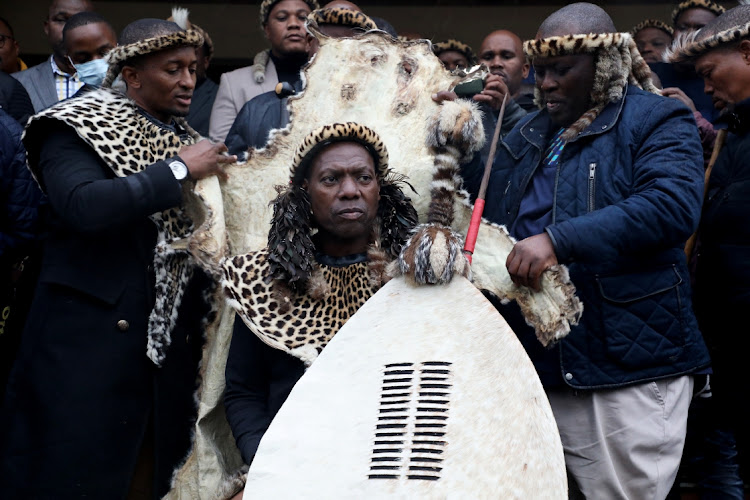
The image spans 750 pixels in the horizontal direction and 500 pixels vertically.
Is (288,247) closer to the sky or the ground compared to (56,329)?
closer to the sky

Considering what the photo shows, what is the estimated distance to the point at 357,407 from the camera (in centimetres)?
285

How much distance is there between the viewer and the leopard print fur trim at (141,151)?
3389mm

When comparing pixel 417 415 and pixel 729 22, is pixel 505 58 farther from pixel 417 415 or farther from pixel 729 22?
pixel 417 415

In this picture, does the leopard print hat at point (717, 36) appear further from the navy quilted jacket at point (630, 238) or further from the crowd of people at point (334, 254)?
the navy quilted jacket at point (630, 238)

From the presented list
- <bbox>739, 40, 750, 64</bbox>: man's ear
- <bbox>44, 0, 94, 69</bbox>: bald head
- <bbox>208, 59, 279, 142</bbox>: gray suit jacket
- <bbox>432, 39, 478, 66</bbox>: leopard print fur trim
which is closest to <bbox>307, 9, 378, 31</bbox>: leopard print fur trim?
<bbox>208, 59, 279, 142</bbox>: gray suit jacket

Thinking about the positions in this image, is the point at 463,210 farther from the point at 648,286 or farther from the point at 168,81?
the point at 168,81

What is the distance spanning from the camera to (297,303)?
10.6 feet

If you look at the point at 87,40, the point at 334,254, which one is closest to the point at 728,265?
the point at 334,254

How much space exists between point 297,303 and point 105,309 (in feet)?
2.39

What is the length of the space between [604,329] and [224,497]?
4.66ft

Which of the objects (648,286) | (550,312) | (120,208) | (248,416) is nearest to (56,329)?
(120,208)

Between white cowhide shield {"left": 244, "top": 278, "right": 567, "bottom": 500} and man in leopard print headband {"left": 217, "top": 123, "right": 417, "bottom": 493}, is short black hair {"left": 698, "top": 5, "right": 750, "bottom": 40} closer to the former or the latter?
man in leopard print headband {"left": 217, "top": 123, "right": 417, "bottom": 493}

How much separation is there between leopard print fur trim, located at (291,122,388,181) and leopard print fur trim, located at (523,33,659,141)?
0.63 m

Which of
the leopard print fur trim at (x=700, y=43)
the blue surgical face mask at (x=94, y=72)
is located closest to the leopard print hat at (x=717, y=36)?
the leopard print fur trim at (x=700, y=43)
